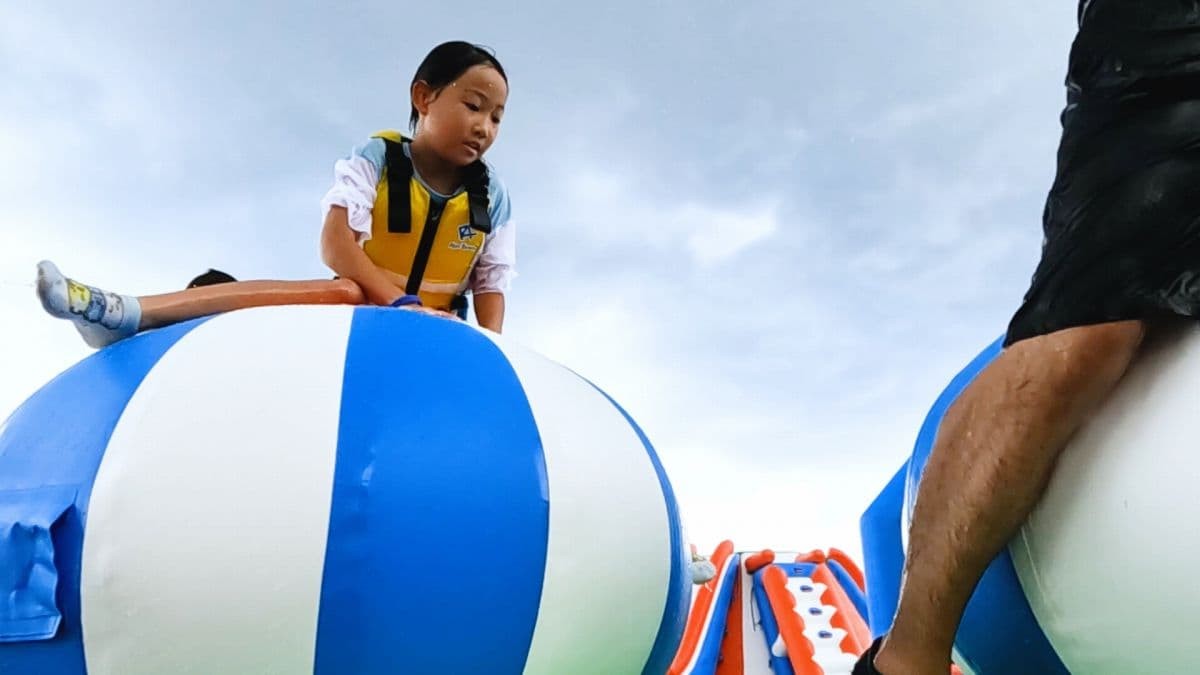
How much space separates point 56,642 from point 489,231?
5.06ft

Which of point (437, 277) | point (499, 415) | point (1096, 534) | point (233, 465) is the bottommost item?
point (1096, 534)

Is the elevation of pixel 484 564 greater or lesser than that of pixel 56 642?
greater

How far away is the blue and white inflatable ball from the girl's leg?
0.61ft

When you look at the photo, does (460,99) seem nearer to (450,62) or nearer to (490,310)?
(450,62)

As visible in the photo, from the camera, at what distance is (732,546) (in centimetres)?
409

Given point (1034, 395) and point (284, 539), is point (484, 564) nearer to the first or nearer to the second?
point (284, 539)

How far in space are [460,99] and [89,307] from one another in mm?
1033

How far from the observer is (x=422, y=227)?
100 inches

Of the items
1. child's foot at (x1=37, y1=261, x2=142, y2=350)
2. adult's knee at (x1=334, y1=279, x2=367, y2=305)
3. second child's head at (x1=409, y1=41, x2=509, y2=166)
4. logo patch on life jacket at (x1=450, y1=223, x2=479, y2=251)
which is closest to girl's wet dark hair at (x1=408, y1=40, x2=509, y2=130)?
second child's head at (x1=409, y1=41, x2=509, y2=166)

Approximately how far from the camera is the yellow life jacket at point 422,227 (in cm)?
251

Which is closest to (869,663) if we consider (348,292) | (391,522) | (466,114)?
(391,522)

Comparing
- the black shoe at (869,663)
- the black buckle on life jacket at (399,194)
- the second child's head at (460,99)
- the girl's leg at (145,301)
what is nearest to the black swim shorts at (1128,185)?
the black shoe at (869,663)

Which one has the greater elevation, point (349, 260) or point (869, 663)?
point (349, 260)

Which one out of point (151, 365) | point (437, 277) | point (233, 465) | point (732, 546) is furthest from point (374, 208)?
point (732, 546)
